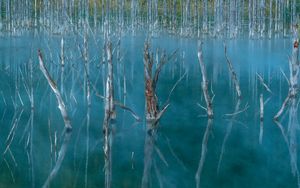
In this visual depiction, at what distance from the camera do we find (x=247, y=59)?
1396 inches

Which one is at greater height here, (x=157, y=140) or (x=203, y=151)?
(x=157, y=140)

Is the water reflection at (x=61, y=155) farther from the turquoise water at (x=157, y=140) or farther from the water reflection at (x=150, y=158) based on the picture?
the water reflection at (x=150, y=158)

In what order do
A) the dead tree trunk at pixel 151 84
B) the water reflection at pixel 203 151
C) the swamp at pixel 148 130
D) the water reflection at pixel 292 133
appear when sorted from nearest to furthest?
the water reflection at pixel 203 151, the swamp at pixel 148 130, the water reflection at pixel 292 133, the dead tree trunk at pixel 151 84

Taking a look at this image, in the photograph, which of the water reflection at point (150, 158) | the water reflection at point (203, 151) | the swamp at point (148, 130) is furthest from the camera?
the swamp at point (148, 130)

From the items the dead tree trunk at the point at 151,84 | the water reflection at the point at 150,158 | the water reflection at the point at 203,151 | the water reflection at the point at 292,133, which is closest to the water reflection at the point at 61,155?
the water reflection at the point at 150,158

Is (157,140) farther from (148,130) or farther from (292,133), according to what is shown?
(292,133)

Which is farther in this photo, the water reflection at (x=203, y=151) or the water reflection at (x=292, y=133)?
A: the water reflection at (x=292, y=133)

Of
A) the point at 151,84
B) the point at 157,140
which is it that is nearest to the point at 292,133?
the point at 157,140

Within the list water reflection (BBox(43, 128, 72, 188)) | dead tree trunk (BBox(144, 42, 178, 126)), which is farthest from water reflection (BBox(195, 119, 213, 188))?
water reflection (BBox(43, 128, 72, 188))

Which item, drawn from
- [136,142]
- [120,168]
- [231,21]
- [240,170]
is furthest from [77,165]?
[231,21]

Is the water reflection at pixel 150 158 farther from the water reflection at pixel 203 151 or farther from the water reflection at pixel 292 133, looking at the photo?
the water reflection at pixel 292 133

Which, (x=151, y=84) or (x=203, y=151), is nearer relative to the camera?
(x=203, y=151)

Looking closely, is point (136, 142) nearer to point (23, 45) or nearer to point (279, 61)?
point (279, 61)

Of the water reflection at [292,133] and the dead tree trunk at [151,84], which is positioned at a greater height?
the dead tree trunk at [151,84]
